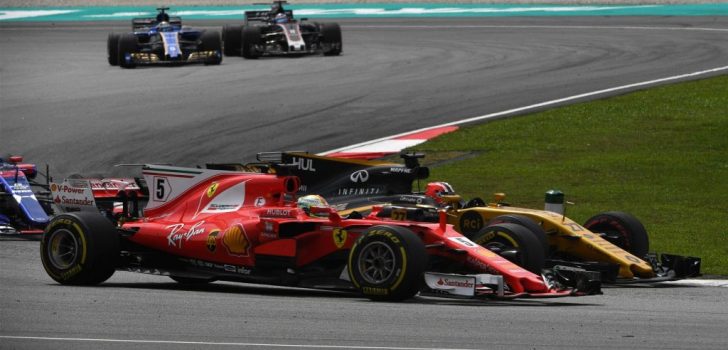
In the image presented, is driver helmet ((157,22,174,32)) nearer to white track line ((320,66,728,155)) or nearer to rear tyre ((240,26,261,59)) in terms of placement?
rear tyre ((240,26,261,59))

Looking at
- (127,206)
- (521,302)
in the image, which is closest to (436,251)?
(521,302)

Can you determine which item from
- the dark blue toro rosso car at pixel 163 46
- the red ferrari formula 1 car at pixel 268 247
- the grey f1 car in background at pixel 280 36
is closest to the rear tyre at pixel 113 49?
the dark blue toro rosso car at pixel 163 46

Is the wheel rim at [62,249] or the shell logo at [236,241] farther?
the wheel rim at [62,249]

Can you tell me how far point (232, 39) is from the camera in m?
37.8

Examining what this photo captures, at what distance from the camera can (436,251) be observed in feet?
38.0

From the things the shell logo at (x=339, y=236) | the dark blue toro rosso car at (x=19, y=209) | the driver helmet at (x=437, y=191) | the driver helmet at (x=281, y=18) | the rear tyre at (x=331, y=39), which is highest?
the driver helmet at (x=281, y=18)

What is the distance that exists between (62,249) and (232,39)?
25.4 m

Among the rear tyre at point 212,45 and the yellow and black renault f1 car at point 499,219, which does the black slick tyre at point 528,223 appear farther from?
the rear tyre at point 212,45

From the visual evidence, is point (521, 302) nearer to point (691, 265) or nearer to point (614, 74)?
point (691, 265)

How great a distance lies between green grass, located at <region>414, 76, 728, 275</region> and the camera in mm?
18141

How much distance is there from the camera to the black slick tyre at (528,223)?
492 inches

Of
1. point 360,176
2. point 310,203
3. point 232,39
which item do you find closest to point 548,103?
point 232,39

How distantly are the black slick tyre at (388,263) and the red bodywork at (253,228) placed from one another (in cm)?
40

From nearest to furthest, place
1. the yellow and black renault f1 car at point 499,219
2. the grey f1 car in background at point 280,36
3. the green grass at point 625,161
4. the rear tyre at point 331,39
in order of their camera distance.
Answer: the yellow and black renault f1 car at point 499,219, the green grass at point 625,161, the rear tyre at point 331,39, the grey f1 car in background at point 280,36
